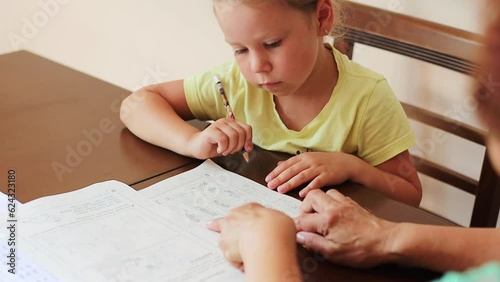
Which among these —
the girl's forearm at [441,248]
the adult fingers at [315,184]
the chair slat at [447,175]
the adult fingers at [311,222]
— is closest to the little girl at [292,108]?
the adult fingers at [315,184]

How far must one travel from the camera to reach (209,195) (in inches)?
39.7

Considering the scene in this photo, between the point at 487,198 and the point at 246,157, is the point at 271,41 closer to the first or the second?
the point at 246,157

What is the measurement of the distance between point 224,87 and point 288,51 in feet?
0.81

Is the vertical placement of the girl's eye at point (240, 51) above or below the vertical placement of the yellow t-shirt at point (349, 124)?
above

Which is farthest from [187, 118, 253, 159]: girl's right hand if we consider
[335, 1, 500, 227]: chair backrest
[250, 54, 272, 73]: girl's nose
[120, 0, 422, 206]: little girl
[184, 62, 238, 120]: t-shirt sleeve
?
[335, 1, 500, 227]: chair backrest

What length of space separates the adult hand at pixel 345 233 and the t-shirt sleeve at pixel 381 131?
32 centimetres

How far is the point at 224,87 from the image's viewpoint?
4.39 ft

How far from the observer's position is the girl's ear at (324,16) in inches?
47.1

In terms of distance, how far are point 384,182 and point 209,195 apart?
13.1 inches

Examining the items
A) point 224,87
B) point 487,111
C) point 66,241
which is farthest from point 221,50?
point 487,111

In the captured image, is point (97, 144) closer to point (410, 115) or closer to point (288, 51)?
point (288, 51)

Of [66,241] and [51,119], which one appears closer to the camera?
[66,241]

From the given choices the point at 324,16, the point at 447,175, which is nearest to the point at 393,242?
the point at 324,16

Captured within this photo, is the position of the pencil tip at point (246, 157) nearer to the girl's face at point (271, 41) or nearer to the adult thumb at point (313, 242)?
the girl's face at point (271, 41)
